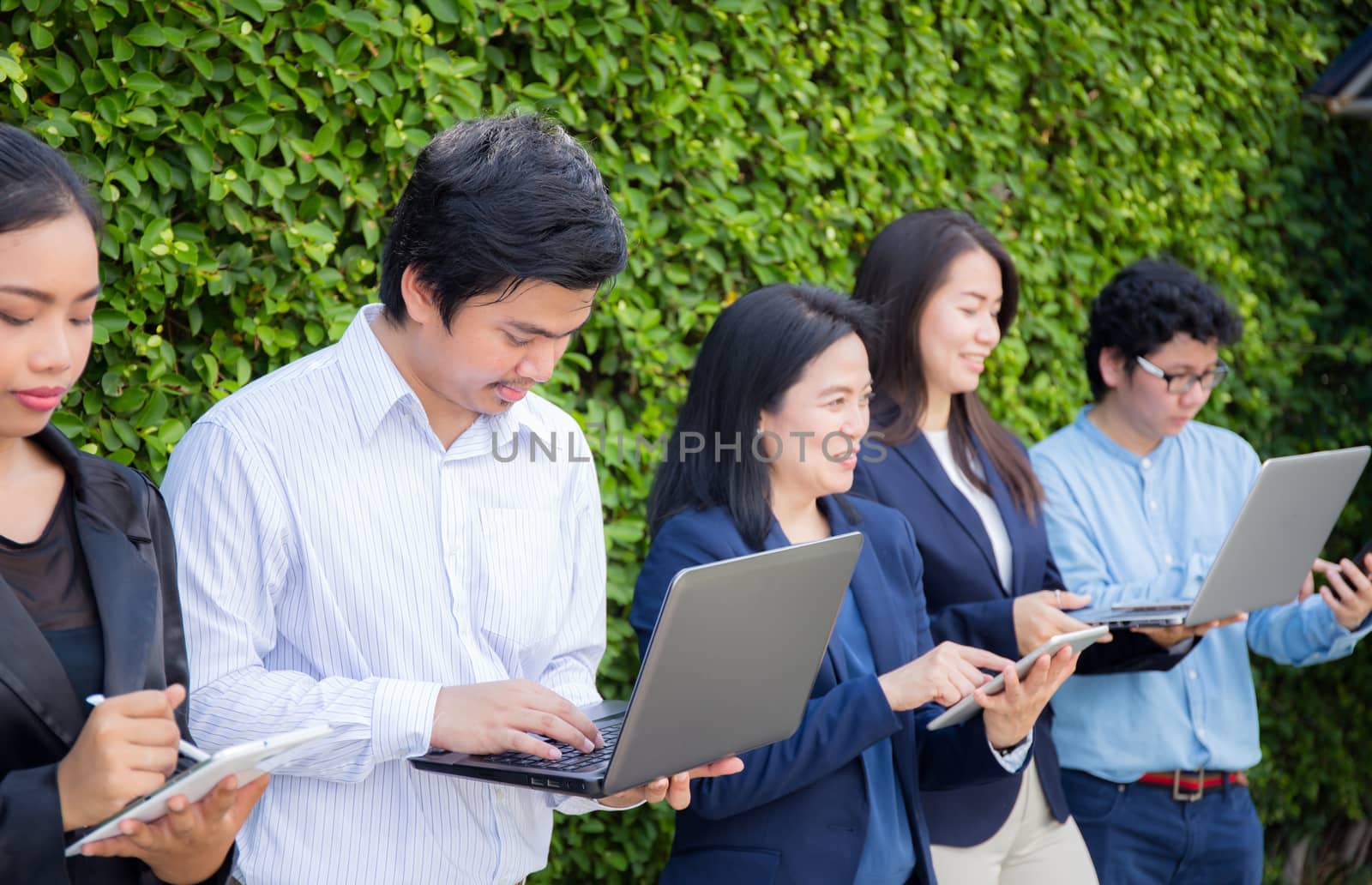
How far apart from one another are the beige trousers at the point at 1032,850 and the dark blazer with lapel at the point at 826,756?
0.26m

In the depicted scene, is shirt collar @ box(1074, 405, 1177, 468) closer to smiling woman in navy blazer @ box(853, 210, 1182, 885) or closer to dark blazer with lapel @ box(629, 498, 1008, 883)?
smiling woman in navy blazer @ box(853, 210, 1182, 885)

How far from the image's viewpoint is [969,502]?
3223 mm

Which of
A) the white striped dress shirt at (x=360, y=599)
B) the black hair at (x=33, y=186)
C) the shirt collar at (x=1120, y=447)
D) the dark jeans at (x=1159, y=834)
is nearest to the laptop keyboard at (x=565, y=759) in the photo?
the white striped dress shirt at (x=360, y=599)

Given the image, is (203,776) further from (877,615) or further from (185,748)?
(877,615)

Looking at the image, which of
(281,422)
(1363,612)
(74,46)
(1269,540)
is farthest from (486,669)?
(1363,612)

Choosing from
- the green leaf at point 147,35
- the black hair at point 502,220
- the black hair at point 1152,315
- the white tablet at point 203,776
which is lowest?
the white tablet at point 203,776

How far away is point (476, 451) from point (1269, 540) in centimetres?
195

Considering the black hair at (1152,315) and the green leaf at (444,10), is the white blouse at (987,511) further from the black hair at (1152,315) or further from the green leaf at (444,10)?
the green leaf at (444,10)

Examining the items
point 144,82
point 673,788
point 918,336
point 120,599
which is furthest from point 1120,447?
point 120,599

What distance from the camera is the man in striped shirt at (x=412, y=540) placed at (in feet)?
6.40

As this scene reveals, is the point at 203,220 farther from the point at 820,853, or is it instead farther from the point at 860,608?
the point at 820,853

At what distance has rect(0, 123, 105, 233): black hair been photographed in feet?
5.27

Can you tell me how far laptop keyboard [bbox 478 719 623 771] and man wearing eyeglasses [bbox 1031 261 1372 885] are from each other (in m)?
1.81

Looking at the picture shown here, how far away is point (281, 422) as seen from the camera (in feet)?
6.75
